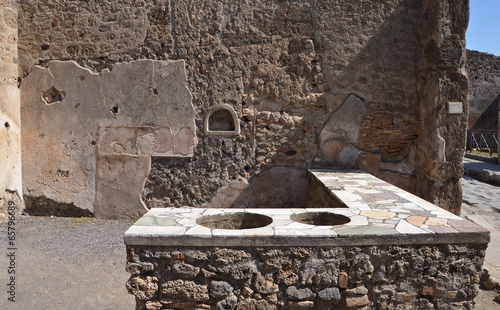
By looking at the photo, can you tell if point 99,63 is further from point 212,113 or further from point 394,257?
point 394,257

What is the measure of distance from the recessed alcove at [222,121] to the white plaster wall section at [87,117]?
0.22 m

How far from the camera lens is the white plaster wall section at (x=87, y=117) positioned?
206 inches

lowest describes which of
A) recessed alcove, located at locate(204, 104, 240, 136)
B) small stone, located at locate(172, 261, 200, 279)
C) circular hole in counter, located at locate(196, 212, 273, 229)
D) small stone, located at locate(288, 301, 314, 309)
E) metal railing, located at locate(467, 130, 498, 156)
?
small stone, located at locate(288, 301, 314, 309)

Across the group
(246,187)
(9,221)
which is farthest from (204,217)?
(9,221)

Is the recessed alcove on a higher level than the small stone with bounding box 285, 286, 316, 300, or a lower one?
higher

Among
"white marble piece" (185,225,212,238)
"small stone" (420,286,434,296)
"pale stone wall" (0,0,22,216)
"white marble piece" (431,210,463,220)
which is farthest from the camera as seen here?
"pale stone wall" (0,0,22,216)

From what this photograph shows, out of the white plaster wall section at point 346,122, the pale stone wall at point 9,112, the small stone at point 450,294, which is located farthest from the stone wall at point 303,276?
the pale stone wall at point 9,112

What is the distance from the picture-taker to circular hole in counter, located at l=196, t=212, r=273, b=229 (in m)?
3.05

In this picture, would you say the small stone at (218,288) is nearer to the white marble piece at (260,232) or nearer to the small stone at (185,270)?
the small stone at (185,270)

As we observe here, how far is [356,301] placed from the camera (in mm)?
2490

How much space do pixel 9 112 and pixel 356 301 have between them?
4.98 m

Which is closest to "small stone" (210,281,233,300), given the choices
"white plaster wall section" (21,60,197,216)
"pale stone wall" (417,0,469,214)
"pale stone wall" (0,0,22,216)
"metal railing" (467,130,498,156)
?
"white plaster wall section" (21,60,197,216)

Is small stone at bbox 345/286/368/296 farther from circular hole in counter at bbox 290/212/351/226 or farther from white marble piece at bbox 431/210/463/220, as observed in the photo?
white marble piece at bbox 431/210/463/220

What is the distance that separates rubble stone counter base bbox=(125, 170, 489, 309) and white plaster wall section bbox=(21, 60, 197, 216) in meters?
2.86
